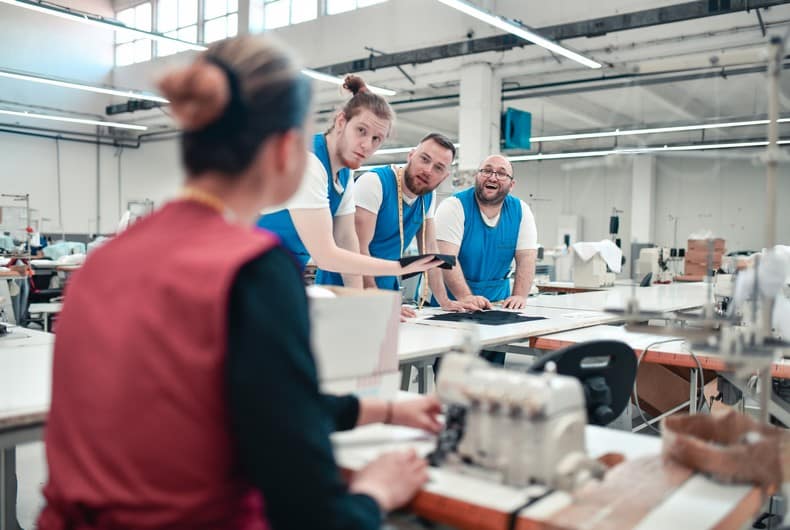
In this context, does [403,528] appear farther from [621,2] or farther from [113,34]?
[113,34]

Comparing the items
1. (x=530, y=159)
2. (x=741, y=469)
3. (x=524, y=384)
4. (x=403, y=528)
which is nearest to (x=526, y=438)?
(x=524, y=384)

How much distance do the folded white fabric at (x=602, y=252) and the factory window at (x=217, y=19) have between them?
6972 mm

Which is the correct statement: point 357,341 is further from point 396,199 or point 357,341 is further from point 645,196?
point 645,196

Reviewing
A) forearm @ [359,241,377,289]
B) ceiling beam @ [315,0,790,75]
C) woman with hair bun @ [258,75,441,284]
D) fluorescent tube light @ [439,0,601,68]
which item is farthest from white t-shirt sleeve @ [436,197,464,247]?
ceiling beam @ [315,0,790,75]

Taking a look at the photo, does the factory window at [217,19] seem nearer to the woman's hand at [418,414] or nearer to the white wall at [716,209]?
the white wall at [716,209]

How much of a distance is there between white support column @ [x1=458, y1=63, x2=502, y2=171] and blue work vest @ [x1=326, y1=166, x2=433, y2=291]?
18.0ft

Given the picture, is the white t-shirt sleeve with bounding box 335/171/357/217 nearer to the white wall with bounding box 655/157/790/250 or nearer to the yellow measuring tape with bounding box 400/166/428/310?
the yellow measuring tape with bounding box 400/166/428/310

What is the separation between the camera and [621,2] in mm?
7035

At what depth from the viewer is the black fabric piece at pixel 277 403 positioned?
703mm

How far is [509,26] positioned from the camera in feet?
19.7

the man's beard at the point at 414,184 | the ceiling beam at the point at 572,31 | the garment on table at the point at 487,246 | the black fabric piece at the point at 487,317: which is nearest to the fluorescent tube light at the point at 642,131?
the ceiling beam at the point at 572,31

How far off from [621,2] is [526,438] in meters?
7.11

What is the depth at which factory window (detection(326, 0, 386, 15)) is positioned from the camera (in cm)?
903

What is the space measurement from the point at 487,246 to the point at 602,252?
3.10 meters
